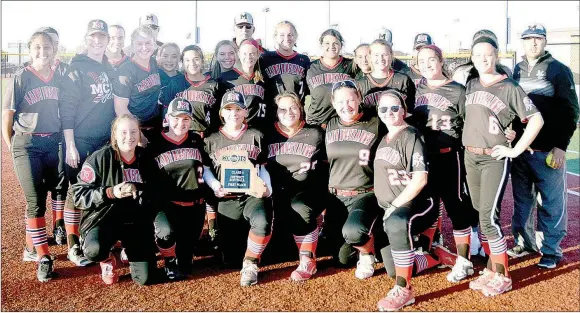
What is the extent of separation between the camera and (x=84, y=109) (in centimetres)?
475

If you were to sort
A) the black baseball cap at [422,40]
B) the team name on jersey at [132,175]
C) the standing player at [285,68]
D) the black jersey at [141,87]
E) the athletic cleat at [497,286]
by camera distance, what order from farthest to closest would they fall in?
the black baseball cap at [422,40]
the standing player at [285,68]
the black jersey at [141,87]
the team name on jersey at [132,175]
the athletic cleat at [497,286]

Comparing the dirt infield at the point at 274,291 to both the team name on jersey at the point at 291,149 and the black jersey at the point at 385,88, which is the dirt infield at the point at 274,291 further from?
the black jersey at the point at 385,88

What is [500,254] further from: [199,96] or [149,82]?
[149,82]

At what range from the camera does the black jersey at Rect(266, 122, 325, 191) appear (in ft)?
14.9

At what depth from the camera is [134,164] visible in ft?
14.1

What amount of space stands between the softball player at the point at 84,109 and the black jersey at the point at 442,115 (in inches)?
124

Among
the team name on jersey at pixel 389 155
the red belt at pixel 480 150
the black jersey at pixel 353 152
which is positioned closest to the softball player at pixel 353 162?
the black jersey at pixel 353 152

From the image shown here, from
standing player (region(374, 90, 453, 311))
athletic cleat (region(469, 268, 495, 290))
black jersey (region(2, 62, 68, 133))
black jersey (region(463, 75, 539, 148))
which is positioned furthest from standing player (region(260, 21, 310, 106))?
athletic cleat (region(469, 268, 495, 290))

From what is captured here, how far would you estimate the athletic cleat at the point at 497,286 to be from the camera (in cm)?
383

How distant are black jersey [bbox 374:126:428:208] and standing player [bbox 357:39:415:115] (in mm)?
745

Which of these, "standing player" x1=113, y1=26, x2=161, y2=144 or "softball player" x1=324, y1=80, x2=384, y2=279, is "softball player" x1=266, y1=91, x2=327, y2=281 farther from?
"standing player" x1=113, y1=26, x2=161, y2=144

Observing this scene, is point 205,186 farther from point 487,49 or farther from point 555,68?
point 555,68

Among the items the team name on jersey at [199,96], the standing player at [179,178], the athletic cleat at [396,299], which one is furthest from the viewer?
the team name on jersey at [199,96]

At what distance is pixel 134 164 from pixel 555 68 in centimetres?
397
